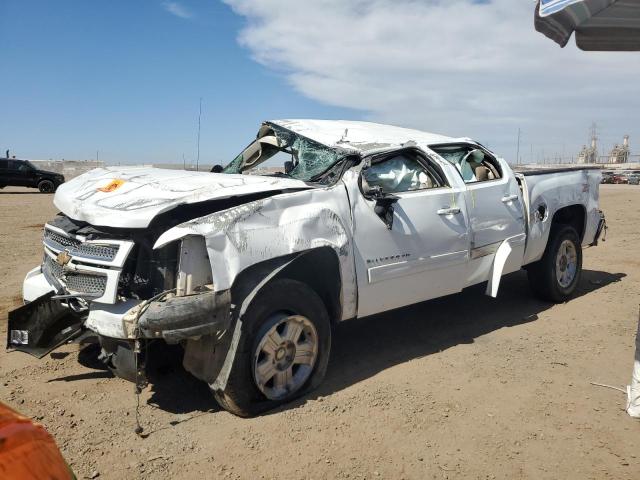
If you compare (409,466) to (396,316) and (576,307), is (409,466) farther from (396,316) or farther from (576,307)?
(576,307)

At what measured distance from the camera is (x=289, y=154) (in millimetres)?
5098

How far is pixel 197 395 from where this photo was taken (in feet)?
12.6

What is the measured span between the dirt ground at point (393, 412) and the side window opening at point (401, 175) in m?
1.41

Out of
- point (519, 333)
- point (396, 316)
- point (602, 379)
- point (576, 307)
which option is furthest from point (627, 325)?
point (396, 316)

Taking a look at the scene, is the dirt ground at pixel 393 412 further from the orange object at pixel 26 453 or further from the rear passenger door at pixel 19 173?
the rear passenger door at pixel 19 173

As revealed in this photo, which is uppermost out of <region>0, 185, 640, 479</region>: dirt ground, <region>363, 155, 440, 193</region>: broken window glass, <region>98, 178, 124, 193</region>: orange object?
<region>363, 155, 440, 193</region>: broken window glass

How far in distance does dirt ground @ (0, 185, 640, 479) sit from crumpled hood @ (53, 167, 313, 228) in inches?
50.0

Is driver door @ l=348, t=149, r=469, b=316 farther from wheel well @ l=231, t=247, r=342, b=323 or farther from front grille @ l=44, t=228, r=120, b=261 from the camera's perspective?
front grille @ l=44, t=228, r=120, b=261

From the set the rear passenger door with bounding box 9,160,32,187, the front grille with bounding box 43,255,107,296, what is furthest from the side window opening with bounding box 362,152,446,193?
the rear passenger door with bounding box 9,160,32,187

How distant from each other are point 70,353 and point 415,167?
131 inches

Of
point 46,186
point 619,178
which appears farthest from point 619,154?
point 46,186

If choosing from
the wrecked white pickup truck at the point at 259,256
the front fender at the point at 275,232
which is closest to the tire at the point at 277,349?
the wrecked white pickup truck at the point at 259,256

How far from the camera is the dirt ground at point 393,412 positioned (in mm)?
3000

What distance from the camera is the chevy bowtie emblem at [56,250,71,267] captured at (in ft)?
11.5
